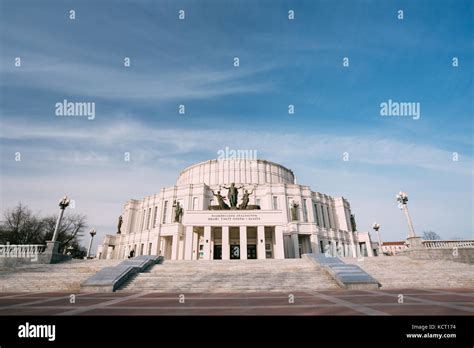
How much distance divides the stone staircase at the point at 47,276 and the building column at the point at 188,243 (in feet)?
33.3

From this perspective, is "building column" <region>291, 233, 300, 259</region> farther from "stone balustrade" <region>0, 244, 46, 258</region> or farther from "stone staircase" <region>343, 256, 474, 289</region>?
"stone balustrade" <region>0, 244, 46, 258</region>

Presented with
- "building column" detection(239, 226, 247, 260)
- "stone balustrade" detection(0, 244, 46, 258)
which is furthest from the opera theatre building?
"stone balustrade" detection(0, 244, 46, 258)

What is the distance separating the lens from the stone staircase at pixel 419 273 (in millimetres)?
12898

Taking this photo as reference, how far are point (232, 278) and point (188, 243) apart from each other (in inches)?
664

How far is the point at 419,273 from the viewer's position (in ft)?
48.1

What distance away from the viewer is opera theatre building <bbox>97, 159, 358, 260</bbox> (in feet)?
94.7

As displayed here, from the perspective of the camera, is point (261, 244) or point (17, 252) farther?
point (261, 244)

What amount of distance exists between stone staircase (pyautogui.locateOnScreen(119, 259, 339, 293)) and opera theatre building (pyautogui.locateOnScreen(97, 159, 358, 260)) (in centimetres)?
976

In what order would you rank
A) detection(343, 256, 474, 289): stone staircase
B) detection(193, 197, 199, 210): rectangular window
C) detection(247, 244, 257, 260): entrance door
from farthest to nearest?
1. detection(193, 197, 199, 210): rectangular window
2. detection(247, 244, 257, 260): entrance door
3. detection(343, 256, 474, 289): stone staircase

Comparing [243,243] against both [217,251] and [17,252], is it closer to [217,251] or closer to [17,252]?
[217,251]

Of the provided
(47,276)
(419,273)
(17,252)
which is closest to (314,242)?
(419,273)

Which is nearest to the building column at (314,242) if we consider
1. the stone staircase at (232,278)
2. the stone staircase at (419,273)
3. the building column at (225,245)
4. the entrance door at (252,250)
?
the entrance door at (252,250)

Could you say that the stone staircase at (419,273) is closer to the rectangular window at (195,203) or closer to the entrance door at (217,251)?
the entrance door at (217,251)
